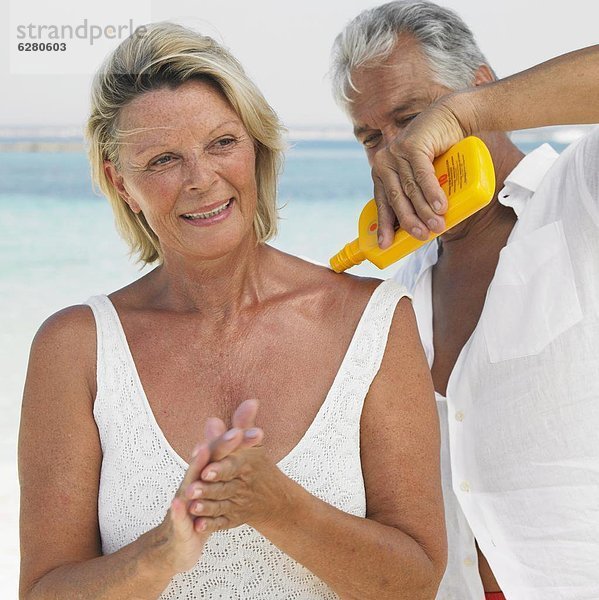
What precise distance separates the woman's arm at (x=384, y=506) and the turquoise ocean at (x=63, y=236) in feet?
8.78

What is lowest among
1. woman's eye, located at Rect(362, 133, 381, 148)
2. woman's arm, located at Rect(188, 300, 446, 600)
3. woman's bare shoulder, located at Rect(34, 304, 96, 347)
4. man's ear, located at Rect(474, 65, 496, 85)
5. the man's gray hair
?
woman's arm, located at Rect(188, 300, 446, 600)

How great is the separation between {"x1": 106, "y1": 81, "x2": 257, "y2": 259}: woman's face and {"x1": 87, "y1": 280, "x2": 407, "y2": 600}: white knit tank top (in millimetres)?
249

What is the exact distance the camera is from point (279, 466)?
1.43m

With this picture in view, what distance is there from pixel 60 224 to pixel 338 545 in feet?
30.0

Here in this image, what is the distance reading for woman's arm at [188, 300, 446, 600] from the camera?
4.10 feet

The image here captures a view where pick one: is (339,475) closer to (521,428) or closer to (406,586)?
(406,586)

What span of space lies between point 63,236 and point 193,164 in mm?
8320

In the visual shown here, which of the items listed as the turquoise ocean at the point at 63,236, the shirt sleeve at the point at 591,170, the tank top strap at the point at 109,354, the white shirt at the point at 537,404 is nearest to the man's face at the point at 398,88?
the white shirt at the point at 537,404

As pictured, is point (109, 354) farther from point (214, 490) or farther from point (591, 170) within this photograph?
point (591, 170)

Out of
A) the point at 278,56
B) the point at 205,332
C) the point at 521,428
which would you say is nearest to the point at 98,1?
the point at 205,332

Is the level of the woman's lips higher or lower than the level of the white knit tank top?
higher

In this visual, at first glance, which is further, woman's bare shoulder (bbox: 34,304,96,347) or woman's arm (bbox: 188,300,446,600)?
woman's bare shoulder (bbox: 34,304,96,347)

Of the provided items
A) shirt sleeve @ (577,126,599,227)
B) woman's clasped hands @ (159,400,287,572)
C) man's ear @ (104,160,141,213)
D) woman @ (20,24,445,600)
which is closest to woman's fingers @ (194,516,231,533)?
woman's clasped hands @ (159,400,287,572)

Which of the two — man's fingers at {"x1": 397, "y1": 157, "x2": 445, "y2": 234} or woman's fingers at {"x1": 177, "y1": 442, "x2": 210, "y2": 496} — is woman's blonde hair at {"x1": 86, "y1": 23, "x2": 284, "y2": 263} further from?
woman's fingers at {"x1": 177, "y1": 442, "x2": 210, "y2": 496}
